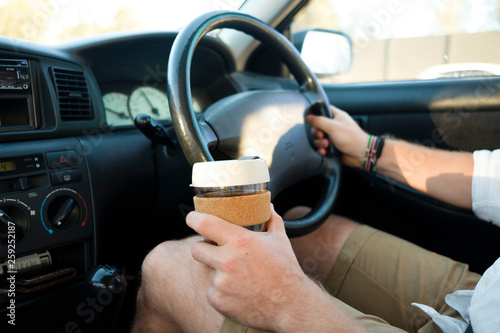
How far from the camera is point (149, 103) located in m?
1.59

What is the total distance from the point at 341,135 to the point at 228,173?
2.62ft

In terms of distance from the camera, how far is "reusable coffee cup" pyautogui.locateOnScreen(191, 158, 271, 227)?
2.00ft

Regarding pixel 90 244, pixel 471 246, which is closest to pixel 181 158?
pixel 90 244

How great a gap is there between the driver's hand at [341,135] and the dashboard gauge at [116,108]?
0.64 m

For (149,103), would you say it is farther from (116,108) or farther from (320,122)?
(320,122)

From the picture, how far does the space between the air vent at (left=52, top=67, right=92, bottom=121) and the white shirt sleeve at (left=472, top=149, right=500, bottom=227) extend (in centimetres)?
112

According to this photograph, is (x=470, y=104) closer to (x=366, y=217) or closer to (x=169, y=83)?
(x=366, y=217)

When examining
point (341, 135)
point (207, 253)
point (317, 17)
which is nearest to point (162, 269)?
point (207, 253)

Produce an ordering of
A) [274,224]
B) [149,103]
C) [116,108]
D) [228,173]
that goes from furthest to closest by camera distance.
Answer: [149,103] → [116,108] → [274,224] → [228,173]

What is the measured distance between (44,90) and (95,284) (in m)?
0.52

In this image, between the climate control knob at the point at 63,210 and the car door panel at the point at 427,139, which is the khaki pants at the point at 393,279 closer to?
the car door panel at the point at 427,139

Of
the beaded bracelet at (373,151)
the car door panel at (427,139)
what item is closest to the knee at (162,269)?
the beaded bracelet at (373,151)

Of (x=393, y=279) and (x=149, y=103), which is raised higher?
(x=149, y=103)

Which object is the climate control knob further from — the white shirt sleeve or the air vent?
the white shirt sleeve
